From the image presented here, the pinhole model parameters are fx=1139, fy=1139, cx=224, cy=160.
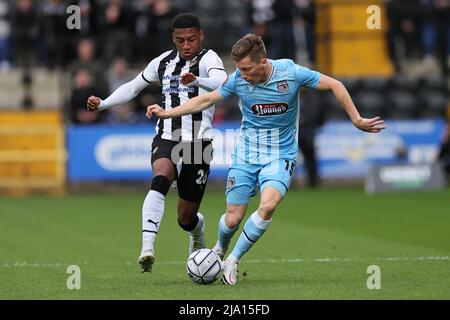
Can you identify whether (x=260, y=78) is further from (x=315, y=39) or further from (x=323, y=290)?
(x=315, y=39)

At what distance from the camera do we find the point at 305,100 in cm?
2414

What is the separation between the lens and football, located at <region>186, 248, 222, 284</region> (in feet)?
33.2

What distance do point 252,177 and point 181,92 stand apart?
1.13m

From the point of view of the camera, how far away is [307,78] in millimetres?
10352

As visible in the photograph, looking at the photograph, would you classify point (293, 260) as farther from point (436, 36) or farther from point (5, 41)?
point (436, 36)

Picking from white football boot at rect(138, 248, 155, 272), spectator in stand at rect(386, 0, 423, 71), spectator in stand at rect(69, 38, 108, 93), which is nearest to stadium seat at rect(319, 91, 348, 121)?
spectator in stand at rect(386, 0, 423, 71)

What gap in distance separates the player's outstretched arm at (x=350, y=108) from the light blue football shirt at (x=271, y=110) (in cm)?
10

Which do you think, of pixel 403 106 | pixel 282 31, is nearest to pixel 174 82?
pixel 282 31

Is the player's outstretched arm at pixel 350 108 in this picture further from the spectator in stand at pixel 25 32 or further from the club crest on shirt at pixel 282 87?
the spectator in stand at pixel 25 32

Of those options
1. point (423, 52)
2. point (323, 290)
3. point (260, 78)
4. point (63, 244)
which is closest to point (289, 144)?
point (260, 78)

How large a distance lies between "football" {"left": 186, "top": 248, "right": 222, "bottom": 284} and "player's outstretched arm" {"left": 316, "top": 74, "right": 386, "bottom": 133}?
177 centimetres

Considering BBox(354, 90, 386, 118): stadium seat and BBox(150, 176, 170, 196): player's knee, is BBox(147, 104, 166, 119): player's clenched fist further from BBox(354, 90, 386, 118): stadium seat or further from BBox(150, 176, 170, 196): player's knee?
BBox(354, 90, 386, 118): stadium seat

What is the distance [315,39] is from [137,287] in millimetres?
16901
